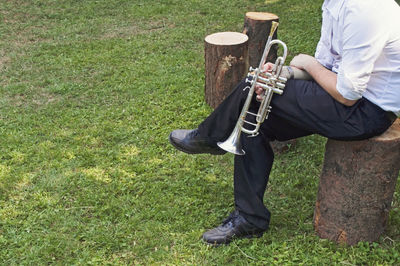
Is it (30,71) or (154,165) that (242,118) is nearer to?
(154,165)

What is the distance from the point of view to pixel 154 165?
13.3ft

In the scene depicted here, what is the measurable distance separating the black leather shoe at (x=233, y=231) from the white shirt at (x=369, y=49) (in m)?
1.08

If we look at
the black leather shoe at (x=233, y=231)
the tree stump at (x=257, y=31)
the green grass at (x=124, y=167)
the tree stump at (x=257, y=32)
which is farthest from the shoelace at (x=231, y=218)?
the tree stump at (x=257, y=31)

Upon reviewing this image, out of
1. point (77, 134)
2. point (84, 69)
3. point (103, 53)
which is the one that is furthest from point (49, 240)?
point (103, 53)

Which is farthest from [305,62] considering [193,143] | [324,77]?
[193,143]

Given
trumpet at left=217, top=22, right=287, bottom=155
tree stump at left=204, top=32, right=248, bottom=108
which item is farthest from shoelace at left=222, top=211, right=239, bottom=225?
tree stump at left=204, top=32, right=248, bottom=108

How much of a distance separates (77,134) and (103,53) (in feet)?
7.22

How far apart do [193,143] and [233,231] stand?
69 centimetres

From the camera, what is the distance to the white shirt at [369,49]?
2498 mm

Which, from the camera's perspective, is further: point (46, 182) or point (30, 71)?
point (30, 71)

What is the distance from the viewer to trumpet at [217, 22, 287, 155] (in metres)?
2.83

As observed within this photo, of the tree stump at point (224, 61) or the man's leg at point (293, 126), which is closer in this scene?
the man's leg at point (293, 126)

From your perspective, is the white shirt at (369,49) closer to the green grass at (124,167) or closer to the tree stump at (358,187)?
the tree stump at (358,187)

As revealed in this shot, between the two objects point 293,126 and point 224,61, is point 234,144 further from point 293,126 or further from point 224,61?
point 224,61
